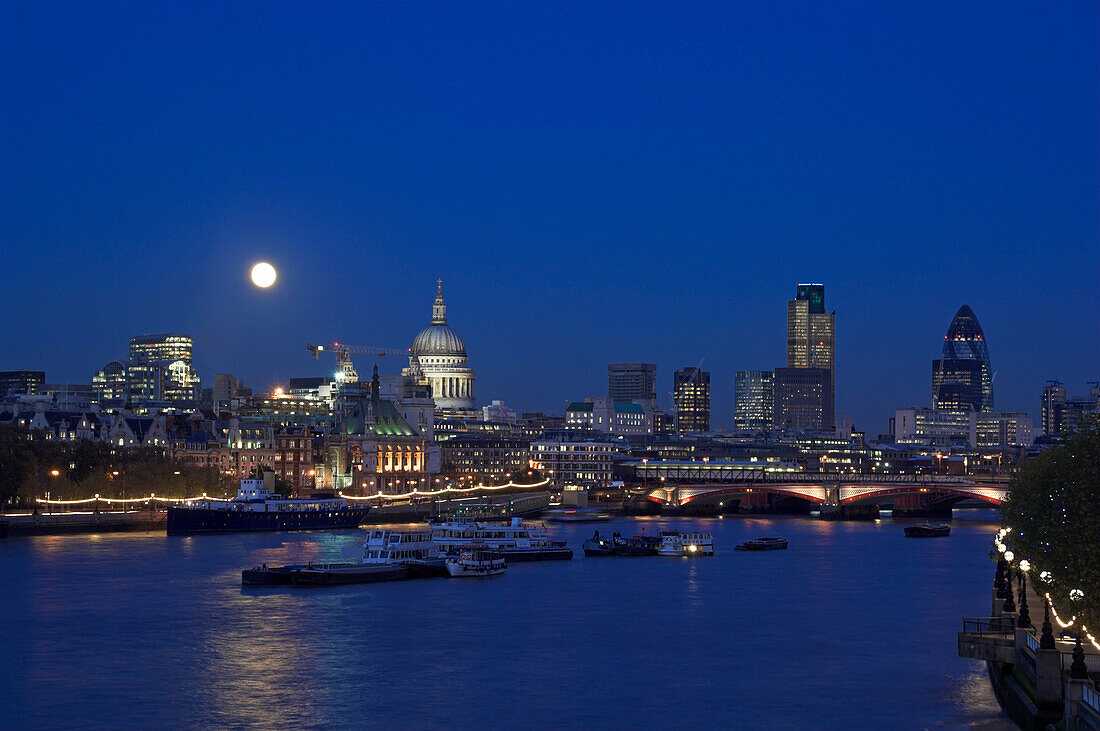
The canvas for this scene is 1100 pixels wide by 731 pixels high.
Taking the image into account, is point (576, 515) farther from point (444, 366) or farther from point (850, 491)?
point (444, 366)

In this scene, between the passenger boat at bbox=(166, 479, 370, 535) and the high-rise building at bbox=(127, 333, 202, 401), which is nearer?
the passenger boat at bbox=(166, 479, 370, 535)

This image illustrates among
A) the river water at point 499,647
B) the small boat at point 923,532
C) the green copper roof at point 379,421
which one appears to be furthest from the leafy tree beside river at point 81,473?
the small boat at point 923,532

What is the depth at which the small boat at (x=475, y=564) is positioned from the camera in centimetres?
5081

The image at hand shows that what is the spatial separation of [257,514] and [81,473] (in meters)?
11.8

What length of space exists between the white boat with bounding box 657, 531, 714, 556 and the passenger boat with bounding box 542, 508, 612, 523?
23.7 m

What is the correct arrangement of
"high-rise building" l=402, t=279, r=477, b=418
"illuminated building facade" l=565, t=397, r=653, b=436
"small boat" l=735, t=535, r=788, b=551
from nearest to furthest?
"small boat" l=735, t=535, r=788, b=551 → "high-rise building" l=402, t=279, r=477, b=418 → "illuminated building facade" l=565, t=397, r=653, b=436

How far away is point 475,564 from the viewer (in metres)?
51.0

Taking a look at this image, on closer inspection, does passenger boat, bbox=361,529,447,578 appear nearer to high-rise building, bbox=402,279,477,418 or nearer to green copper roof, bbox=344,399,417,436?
green copper roof, bbox=344,399,417,436

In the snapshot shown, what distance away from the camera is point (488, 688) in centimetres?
2977

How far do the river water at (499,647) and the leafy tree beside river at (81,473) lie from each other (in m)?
17.1

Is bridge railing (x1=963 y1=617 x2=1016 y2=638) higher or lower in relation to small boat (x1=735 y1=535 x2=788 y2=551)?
higher

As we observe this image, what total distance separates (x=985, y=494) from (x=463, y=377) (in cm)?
9275

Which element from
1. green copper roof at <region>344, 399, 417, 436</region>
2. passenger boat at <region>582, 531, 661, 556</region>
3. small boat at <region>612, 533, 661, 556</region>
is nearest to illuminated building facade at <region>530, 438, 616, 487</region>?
green copper roof at <region>344, 399, 417, 436</region>

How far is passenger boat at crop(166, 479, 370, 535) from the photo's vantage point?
2630 inches
